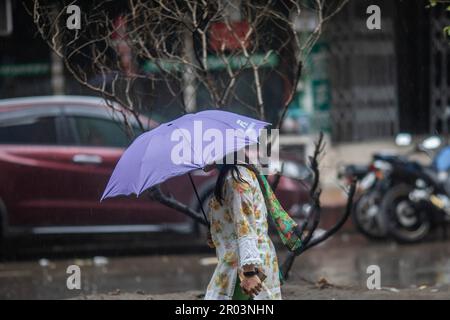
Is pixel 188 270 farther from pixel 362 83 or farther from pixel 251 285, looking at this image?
pixel 362 83

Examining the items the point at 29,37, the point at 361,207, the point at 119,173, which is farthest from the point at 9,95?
the point at 119,173

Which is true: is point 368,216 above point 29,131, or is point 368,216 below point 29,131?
below

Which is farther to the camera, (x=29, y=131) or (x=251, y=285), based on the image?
(x=29, y=131)

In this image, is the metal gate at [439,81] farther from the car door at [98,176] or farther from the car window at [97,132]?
the car window at [97,132]

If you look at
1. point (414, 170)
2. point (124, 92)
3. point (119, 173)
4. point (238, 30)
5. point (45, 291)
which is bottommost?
point (45, 291)

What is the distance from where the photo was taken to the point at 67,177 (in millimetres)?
10484

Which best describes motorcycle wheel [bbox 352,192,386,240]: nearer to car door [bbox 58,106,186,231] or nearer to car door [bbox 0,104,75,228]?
car door [bbox 58,106,186,231]

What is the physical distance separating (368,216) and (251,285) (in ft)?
22.0

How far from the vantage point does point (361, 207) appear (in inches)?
441

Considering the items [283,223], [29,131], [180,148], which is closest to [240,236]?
[283,223]

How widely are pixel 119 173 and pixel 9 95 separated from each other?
10.1m

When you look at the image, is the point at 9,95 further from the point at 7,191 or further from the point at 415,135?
the point at 415,135

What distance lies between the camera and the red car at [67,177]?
10.4 metres

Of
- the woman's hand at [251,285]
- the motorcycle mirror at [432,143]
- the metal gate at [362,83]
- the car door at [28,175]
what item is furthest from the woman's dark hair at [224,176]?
the metal gate at [362,83]
